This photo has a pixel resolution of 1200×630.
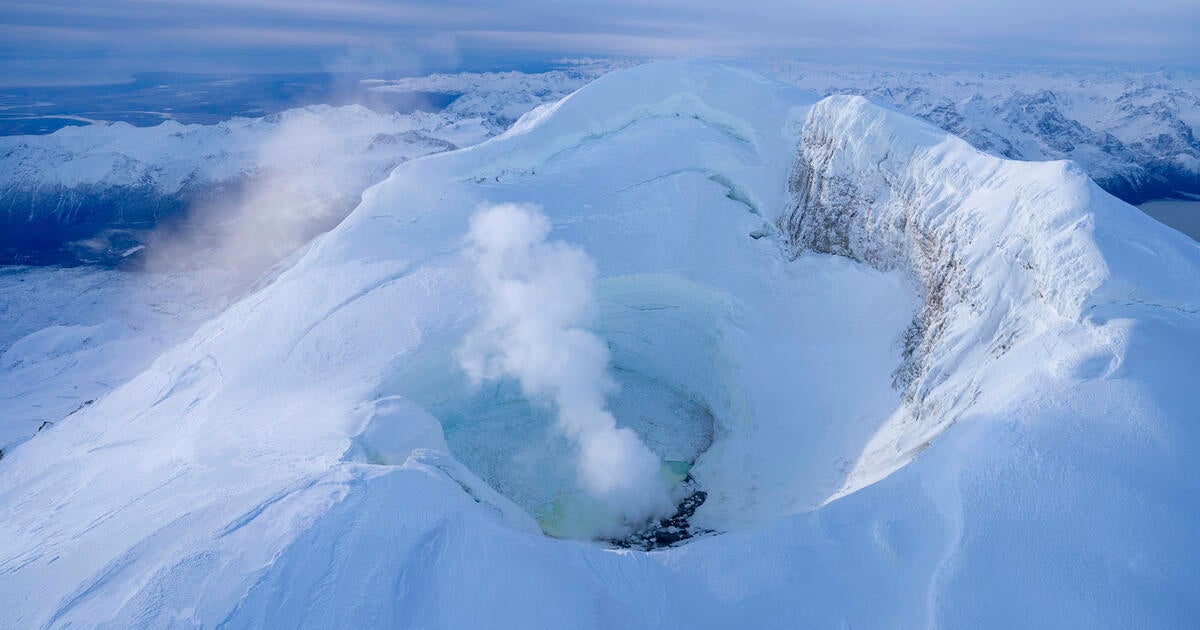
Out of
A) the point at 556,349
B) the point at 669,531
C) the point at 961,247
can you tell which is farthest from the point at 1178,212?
the point at 669,531

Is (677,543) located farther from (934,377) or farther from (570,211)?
(570,211)

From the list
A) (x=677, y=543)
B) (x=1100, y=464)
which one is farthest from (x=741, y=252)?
(x=1100, y=464)

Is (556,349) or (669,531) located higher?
(556,349)

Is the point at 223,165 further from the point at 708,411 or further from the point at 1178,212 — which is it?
the point at 1178,212

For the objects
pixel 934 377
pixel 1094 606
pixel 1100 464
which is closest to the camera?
pixel 1094 606

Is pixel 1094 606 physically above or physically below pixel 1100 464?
below

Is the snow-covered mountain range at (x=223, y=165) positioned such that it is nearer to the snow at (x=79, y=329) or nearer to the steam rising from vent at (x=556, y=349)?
the snow at (x=79, y=329)
